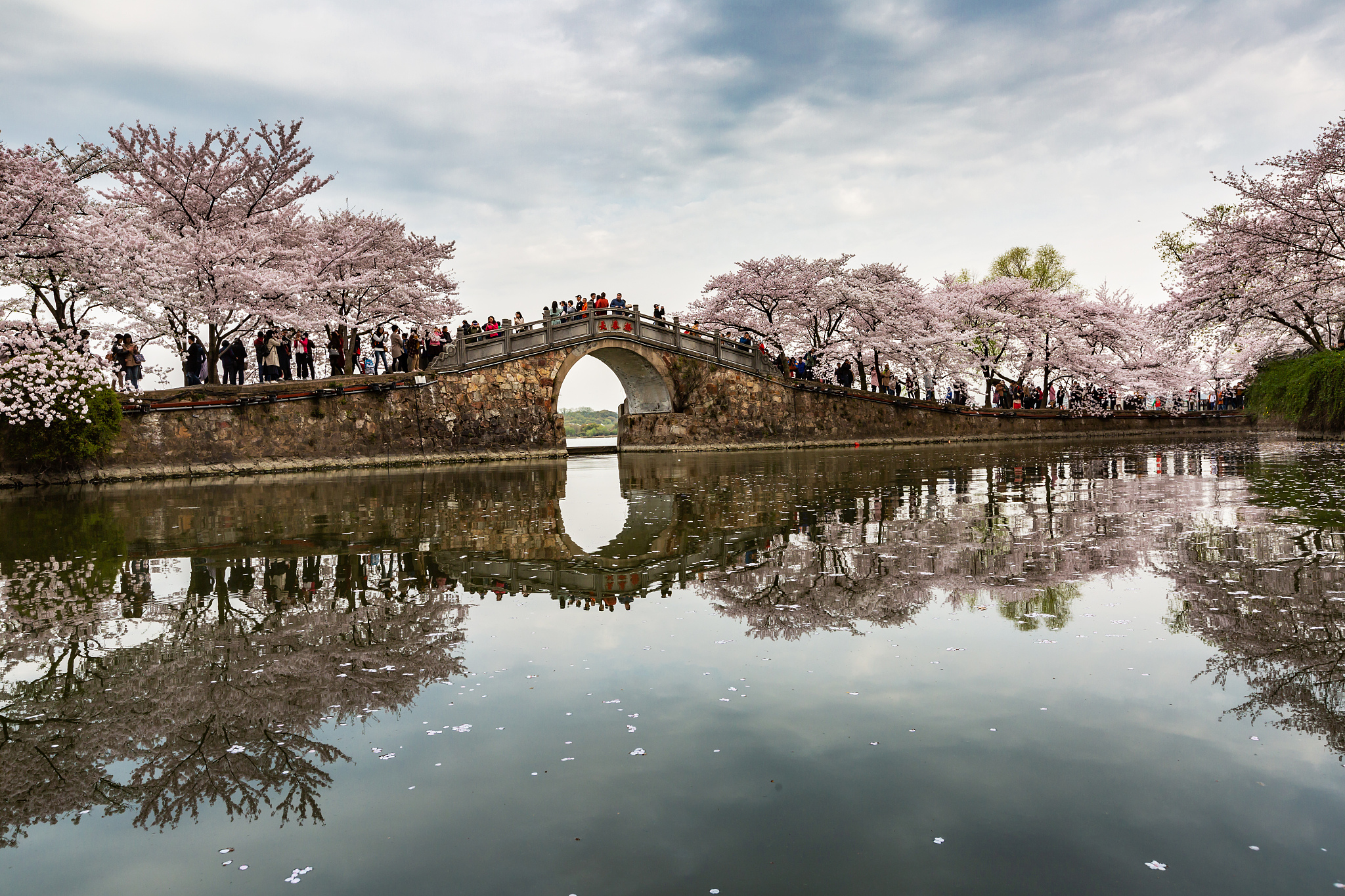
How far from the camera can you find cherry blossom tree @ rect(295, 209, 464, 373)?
30250mm

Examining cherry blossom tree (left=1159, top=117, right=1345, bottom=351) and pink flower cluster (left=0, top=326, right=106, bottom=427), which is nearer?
pink flower cluster (left=0, top=326, right=106, bottom=427)

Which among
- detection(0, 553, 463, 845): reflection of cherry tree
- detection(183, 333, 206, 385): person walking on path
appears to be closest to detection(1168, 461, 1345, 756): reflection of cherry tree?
detection(0, 553, 463, 845): reflection of cherry tree

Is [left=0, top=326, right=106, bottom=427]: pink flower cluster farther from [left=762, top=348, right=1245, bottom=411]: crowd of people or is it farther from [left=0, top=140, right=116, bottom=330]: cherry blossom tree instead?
[left=762, top=348, right=1245, bottom=411]: crowd of people

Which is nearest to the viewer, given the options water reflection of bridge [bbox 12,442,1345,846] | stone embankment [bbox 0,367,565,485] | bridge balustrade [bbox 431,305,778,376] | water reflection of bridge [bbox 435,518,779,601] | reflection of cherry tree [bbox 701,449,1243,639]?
water reflection of bridge [bbox 12,442,1345,846]

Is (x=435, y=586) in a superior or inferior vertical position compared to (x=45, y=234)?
inferior

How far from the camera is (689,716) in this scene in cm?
388

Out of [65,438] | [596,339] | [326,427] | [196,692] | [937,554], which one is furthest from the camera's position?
[596,339]

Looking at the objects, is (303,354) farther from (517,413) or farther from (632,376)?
(632,376)

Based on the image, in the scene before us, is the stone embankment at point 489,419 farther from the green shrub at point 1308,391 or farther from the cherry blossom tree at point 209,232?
the green shrub at point 1308,391

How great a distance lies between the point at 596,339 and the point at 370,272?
903 centimetres

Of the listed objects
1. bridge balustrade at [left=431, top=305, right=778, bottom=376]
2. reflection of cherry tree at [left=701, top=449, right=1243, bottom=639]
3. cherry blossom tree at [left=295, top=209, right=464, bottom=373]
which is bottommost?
reflection of cherry tree at [left=701, top=449, right=1243, bottom=639]

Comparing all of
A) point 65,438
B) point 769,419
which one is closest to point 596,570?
point 65,438

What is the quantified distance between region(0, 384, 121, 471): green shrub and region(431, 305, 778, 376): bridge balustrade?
10532 mm

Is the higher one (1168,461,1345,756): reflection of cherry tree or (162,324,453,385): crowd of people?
(162,324,453,385): crowd of people
